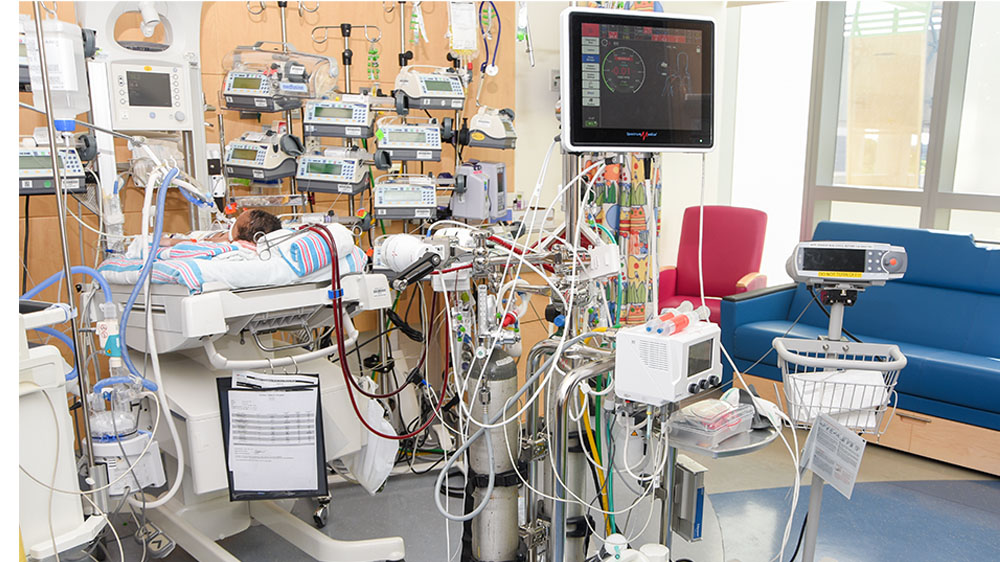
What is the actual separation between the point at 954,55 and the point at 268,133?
4.13m

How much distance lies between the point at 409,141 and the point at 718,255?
2.30 meters

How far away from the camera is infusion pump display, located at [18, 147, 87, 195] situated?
2.64 m

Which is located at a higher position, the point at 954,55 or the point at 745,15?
the point at 745,15

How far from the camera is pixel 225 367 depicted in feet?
7.27

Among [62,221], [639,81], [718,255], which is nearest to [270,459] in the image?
[62,221]

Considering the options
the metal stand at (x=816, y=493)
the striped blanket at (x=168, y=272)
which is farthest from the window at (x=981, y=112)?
the striped blanket at (x=168, y=272)

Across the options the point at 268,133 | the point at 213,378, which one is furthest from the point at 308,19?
the point at 213,378

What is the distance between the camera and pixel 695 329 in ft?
5.22

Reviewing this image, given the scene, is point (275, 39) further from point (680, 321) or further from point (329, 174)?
point (680, 321)

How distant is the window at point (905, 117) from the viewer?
464cm

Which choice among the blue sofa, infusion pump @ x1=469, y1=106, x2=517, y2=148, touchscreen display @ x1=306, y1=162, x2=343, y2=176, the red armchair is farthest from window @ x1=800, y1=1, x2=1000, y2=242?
touchscreen display @ x1=306, y1=162, x2=343, y2=176

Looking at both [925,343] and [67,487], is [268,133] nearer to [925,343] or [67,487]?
[67,487]

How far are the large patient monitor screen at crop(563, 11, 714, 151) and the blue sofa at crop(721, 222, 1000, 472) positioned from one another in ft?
7.41

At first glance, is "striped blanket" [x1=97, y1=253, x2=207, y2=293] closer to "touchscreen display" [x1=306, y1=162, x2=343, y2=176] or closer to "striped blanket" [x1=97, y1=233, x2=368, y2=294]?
"striped blanket" [x1=97, y1=233, x2=368, y2=294]
